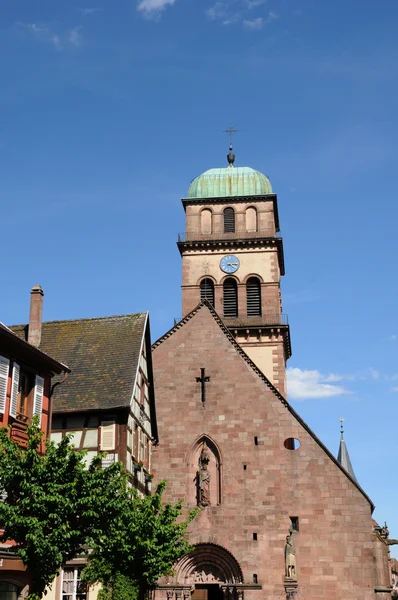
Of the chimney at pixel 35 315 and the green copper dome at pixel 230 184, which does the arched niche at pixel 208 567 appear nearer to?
the chimney at pixel 35 315

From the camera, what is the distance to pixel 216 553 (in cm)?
3278

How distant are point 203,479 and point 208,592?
279 inches

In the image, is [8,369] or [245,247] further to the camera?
[245,247]

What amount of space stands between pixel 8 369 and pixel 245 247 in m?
30.7

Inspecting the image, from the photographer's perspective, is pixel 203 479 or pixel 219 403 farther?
pixel 219 403

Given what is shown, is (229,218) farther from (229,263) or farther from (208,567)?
(208,567)

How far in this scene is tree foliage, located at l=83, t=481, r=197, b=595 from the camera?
2037 cm

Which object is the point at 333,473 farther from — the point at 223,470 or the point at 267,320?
the point at 267,320

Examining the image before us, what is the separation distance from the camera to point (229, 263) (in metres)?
50.7

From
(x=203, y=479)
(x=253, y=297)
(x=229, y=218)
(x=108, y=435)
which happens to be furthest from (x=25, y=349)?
(x=229, y=218)

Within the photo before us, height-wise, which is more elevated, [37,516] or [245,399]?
[245,399]

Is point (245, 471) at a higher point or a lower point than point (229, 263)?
lower

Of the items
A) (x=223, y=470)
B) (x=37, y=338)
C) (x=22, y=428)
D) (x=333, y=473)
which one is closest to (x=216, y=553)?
(x=223, y=470)

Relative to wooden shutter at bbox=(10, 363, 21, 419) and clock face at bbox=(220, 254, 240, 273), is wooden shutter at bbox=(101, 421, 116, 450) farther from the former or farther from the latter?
clock face at bbox=(220, 254, 240, 273)
